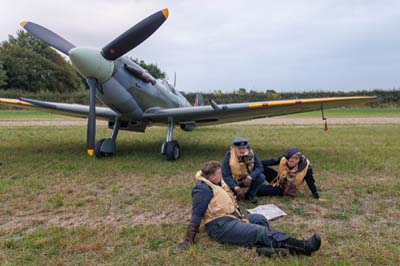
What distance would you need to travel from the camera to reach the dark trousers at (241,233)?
2.85 meters

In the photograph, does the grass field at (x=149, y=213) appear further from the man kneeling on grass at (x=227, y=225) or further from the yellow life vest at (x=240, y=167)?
the yellow life vest at (x=240, y=167)

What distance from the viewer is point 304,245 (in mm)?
2723

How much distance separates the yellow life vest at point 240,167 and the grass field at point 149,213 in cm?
40

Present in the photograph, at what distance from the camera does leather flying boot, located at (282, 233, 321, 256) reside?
106 inches

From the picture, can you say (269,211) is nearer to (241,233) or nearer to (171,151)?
(241,233)

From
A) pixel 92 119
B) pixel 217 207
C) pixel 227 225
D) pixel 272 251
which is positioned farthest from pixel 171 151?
pixel 272 251

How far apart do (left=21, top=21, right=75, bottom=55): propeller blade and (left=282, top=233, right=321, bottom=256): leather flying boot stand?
5993 mm

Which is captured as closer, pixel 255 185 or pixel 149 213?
pixel 149 213

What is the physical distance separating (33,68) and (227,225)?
59154 millimetres

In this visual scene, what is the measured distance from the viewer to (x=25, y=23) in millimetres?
8086

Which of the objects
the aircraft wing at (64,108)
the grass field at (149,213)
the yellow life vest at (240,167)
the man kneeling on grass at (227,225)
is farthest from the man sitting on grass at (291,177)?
the aircraft wing at (64,108)

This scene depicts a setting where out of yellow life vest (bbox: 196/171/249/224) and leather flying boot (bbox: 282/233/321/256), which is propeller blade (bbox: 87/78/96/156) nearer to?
yellow life vest (bbox: 196/171/249/224)

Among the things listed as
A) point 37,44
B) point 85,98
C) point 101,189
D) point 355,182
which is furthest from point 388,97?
point 37,44

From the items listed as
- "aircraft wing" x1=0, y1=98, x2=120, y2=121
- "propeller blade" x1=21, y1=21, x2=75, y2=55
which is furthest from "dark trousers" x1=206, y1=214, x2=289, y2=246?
"aircraft wing" x1=0, y1=98, x2=120, y2=121
